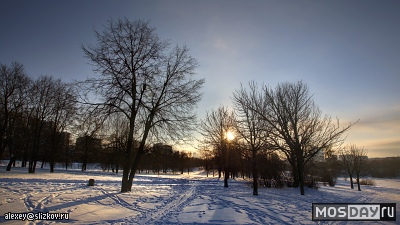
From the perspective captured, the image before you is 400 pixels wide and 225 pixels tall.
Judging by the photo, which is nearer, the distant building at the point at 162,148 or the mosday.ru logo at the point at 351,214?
the mosday.ru logo at the point at 351,214

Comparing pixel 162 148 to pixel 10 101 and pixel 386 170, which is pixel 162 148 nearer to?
pixel 10 101

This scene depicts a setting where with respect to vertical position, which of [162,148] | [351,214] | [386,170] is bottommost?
[386,170]

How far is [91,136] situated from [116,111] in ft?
6.61

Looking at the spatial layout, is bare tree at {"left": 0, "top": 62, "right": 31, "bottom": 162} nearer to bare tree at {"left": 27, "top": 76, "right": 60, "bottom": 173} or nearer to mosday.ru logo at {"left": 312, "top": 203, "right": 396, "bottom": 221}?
bare tree at {"left": 27, "top": 76, "right": 60, "bottom": 173}

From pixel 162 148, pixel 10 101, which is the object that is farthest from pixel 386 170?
pixel 10 101

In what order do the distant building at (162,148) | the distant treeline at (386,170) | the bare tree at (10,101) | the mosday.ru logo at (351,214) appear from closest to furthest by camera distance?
the mosday.ru logo at (351,214)
the distant building at (162,148)
the bare tree at (10,101)
the distant treeline at (386,170)

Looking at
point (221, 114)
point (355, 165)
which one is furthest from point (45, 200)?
point (355, 165)

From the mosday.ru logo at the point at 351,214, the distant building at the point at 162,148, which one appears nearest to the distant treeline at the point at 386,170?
the mosday.ru logo at the point at 351,214

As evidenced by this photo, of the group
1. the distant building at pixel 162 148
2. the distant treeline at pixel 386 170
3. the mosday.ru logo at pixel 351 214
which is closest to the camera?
the mosday.ru logo at pixel 351 214

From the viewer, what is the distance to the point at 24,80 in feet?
82.9

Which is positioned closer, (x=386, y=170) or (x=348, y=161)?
(x=348, y=161)

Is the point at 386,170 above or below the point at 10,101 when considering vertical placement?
below

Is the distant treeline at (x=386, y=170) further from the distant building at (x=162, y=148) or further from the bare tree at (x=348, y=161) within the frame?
the distant building at (x=162, y=148)

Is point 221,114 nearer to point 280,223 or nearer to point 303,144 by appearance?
point 303,144
